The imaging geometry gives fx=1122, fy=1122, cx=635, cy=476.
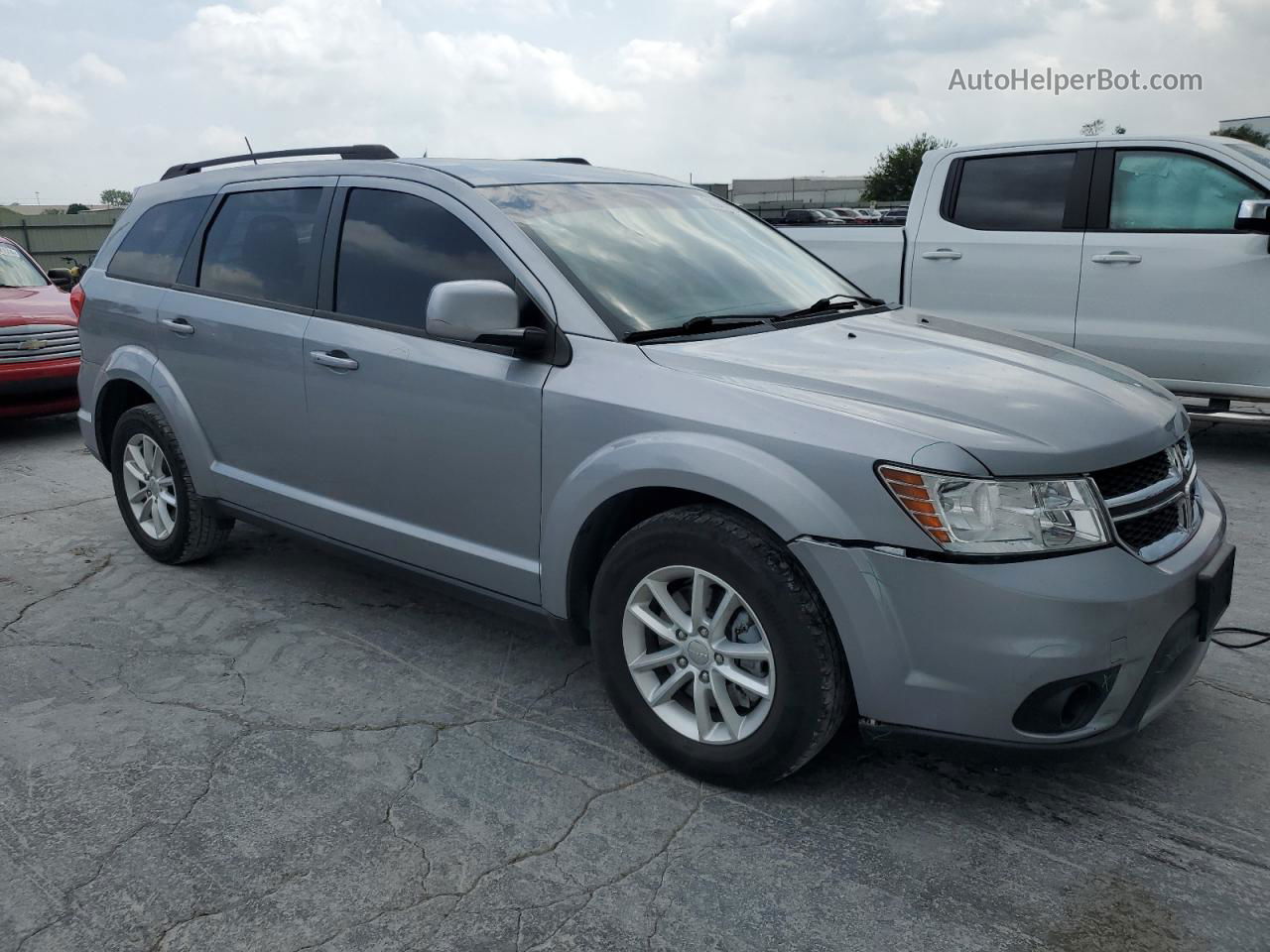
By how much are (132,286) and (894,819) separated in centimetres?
400

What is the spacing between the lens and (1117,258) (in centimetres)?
686

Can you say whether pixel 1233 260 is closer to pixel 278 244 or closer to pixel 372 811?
pixel 278 244

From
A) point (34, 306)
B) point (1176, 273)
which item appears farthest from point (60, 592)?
point (1176, 273)

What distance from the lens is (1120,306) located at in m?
6.91

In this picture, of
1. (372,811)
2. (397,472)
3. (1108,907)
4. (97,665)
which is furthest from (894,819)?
(97,665)

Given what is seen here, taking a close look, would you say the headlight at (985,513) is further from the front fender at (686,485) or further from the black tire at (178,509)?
the black tire at (178,509)

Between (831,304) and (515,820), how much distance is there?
2057 mm

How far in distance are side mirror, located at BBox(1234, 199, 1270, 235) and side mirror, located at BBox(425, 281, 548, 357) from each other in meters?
4.85

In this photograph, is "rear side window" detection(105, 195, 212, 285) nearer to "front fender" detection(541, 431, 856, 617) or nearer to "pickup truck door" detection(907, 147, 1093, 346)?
"front fender" detection(541, 431, 856, 617)

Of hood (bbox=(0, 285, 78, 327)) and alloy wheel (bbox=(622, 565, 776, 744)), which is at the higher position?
hood (bbox=(0, 285, 78, 327))

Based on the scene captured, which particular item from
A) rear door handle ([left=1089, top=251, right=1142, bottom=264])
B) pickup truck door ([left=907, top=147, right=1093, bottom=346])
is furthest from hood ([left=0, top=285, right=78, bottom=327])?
rear door handle ([left=1089, top=251, right=1142, bottom=264])

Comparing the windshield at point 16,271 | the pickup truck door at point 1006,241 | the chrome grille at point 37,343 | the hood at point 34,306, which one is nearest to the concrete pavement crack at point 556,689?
the pickup truck door at point 1006,241

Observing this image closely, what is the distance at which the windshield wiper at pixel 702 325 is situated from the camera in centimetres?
333

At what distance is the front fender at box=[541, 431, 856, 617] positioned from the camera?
2.75 meters
